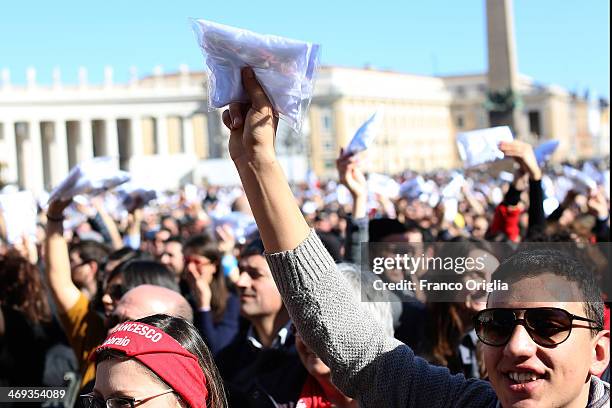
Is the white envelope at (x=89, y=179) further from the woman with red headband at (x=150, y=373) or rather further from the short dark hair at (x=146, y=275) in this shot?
the woman with red headband at (x=150, y=373)

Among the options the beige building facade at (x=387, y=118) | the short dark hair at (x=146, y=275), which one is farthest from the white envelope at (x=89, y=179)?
the beige building facade at (x=387, y=118)

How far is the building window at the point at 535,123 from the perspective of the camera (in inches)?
4080

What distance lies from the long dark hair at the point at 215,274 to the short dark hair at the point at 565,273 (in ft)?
9.90

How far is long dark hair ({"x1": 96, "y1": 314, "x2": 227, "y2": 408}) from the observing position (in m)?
2.33

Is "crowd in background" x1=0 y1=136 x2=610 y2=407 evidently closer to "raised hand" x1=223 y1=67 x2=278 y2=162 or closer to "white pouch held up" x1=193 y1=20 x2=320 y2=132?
"raised hand" x1=223 y1=67 x2=278 y2=162

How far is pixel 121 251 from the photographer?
5.86 metres

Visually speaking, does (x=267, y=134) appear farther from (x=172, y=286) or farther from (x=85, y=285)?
(x=85, y=285)

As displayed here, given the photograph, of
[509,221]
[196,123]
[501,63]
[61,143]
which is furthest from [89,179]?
[196,123]

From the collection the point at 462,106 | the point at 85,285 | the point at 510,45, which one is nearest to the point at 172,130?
the point at 462,106

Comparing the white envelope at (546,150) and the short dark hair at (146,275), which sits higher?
the white envelope at (546,150)

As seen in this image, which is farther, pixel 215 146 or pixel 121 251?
pixel 215 146

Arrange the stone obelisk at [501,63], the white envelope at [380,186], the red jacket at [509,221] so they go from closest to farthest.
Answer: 1. the red jacket at [509,221]
2. the white envelope at [380,186]
3. the stone obelisk at [501,63]

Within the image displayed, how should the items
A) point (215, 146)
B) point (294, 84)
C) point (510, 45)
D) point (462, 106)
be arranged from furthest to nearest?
1. point (462, 106)
2. point (215, 146)
3. point (510, 45)
4. point (294, 84)

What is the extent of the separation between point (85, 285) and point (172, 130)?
7758 cm
